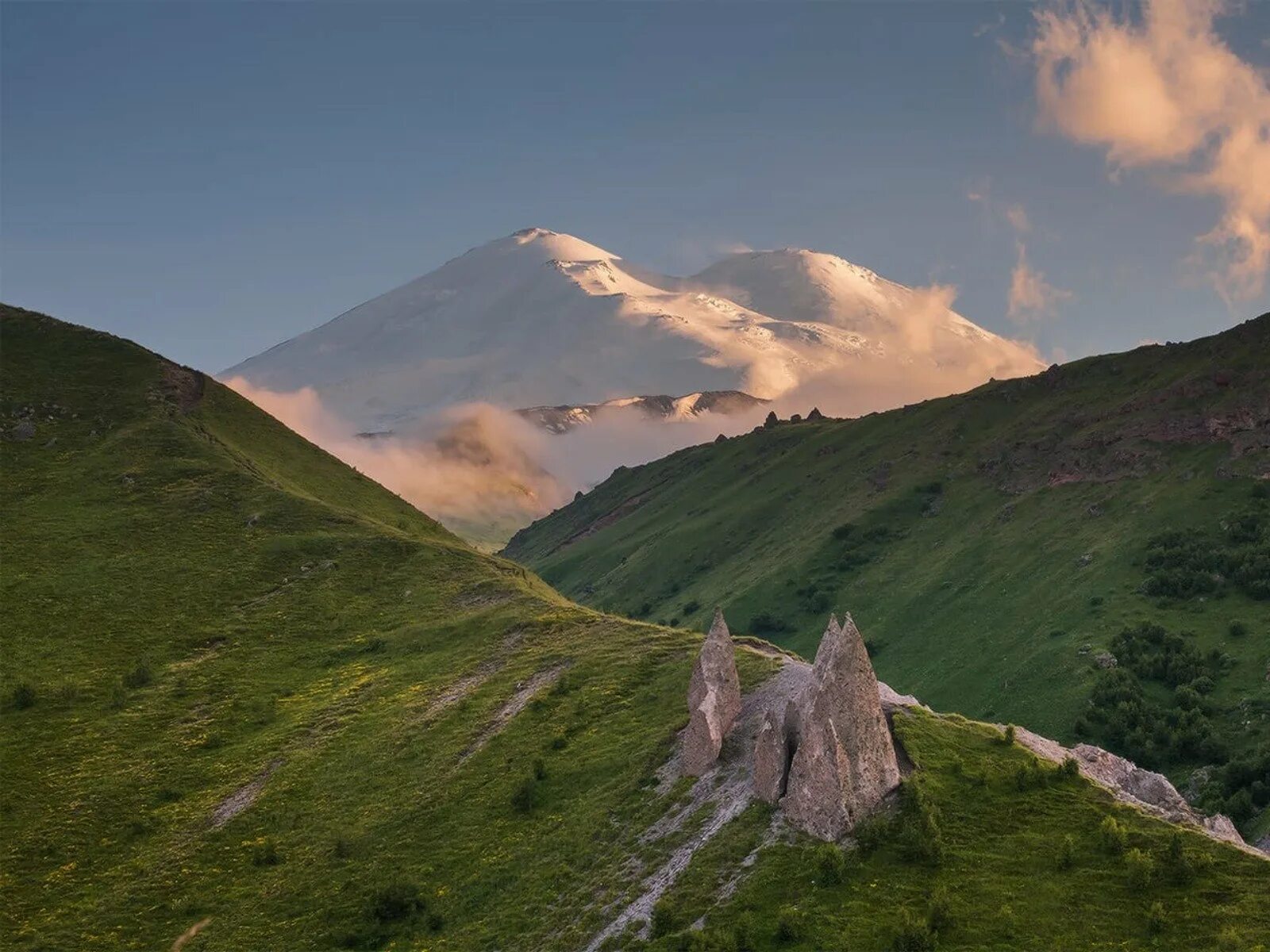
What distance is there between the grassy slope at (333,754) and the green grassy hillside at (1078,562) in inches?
2028

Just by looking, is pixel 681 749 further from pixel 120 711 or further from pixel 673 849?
pixel 120 711

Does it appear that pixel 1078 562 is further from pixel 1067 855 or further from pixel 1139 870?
pixel 1139 870

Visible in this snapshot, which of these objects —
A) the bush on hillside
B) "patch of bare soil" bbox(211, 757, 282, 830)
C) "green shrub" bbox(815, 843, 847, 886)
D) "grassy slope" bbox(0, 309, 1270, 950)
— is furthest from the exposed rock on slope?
"patch of bare soil" bbox(211, 757, 282, 830)

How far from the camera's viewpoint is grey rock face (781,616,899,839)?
4278 cm

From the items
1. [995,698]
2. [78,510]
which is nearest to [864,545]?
[995,698]

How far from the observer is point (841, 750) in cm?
4306

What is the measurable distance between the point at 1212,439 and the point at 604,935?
13435 centimetres

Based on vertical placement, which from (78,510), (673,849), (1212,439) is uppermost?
(1212,439)

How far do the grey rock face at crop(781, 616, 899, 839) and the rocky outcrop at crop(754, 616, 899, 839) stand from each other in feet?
0.12

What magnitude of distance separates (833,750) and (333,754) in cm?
3916

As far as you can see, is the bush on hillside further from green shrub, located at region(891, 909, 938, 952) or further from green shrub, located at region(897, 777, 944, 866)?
green shrub, located at region(891, 909, 938, 952)

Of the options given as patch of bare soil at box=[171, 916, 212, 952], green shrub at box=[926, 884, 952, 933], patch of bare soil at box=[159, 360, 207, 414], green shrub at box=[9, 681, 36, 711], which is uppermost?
patch of bare soil at box=[159, 360, 207, 414]

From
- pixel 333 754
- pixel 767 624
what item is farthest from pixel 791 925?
pixel 767 624

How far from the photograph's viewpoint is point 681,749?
5316 cm
